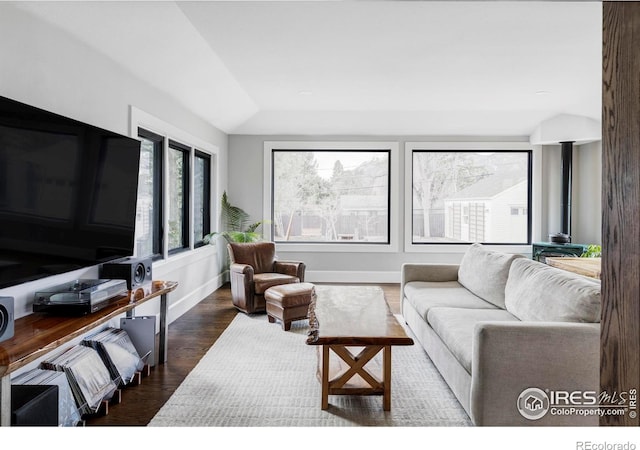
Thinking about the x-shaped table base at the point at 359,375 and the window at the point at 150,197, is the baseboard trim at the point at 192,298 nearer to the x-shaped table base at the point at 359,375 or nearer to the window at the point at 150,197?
the window at the point at 150,197

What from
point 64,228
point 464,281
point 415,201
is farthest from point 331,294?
point 415,201

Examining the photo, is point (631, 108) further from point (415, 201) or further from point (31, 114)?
point (415, 201)

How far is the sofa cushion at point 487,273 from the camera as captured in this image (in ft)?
11.0

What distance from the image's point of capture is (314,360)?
129 inches

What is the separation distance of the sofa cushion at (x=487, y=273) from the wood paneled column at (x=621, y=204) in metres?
2.20

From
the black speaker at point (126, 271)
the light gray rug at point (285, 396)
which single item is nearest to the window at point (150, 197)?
the black speaker at point (126, 271)

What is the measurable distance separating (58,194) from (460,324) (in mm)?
2564

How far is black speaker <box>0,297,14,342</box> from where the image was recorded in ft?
5.92

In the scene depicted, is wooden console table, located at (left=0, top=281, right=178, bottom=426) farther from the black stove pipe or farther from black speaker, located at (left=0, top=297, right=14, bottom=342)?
the black stove pipe

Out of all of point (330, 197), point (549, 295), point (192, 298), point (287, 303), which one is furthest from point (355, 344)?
point (330, 197)

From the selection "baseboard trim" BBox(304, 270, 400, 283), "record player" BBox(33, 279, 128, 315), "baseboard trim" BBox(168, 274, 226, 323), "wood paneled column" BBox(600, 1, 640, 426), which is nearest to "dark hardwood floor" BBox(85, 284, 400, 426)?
"baseboard trim" BBox(168, 274, 226, 323)

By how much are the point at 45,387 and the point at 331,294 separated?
7.05ft

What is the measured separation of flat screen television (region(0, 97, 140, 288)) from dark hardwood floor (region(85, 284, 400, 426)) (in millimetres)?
878

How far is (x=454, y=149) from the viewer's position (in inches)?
259
